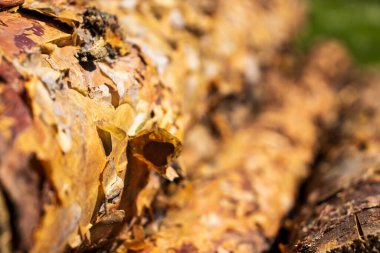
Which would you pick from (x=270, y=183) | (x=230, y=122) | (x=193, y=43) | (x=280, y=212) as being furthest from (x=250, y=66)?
(x=280, y=212)

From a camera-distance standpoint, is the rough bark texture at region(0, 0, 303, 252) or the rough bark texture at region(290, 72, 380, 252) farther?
the rough bark texture at region(290, 72, 380, 252)

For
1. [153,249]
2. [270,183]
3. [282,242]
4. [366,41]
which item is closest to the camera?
[153,249]

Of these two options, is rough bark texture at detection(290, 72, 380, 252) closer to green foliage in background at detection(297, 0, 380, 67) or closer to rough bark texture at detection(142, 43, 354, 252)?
rough bark texture at detection(142, 43, 354, 252)

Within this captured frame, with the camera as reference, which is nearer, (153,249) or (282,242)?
(153,249)

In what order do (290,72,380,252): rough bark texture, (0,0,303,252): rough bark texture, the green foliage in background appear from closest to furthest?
(0,0,303,252): rough bark texture → (290,72,380,252): rough bark texture → the green foliage in background

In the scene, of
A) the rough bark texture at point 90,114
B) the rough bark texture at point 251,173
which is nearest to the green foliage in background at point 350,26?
the rough bark texture at point 251,173

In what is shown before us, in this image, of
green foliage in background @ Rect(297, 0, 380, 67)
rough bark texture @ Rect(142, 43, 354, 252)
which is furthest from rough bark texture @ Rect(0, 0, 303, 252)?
green foliage in background @ Rect(297, 0, 380, 67)

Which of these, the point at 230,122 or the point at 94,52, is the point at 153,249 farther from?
the point at 230,122

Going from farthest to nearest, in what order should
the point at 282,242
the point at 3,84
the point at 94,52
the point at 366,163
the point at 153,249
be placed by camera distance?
the point at 366,163 → the point at 282,242 → the point at 153,249 → the point at 94,52 → the point at 3,84
